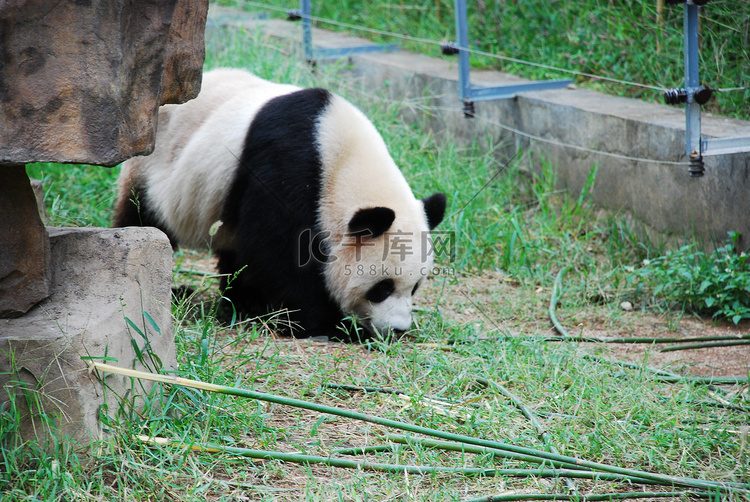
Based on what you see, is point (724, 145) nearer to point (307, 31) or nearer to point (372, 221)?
point (372, 221)

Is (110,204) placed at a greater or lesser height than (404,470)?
greater

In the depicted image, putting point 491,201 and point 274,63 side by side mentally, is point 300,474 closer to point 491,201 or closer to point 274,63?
point 491,201

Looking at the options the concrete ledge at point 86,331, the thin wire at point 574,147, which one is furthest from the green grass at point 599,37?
the concrete ledge at point 86,331

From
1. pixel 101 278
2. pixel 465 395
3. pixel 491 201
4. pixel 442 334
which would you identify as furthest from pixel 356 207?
pixel 491 201

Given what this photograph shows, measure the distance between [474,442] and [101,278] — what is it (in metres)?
1.41

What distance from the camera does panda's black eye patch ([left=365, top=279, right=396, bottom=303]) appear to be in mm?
3812

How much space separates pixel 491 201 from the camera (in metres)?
5.76

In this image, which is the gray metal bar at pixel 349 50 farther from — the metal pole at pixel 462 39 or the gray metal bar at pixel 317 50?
the metal pole at pixel 462 39

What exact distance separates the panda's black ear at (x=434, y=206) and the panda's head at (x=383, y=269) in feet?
0.31

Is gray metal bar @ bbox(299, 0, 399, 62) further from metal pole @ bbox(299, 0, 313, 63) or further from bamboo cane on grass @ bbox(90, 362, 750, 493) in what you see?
bamboo cane on grass @ bbox(90, 362, 750, 493)

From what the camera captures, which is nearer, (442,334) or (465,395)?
(465,395)

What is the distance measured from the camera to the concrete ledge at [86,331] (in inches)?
86.0

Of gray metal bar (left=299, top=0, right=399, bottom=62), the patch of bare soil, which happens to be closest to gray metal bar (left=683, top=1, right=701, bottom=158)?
the patch of bare soil

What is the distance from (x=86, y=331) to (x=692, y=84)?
3.45 m
